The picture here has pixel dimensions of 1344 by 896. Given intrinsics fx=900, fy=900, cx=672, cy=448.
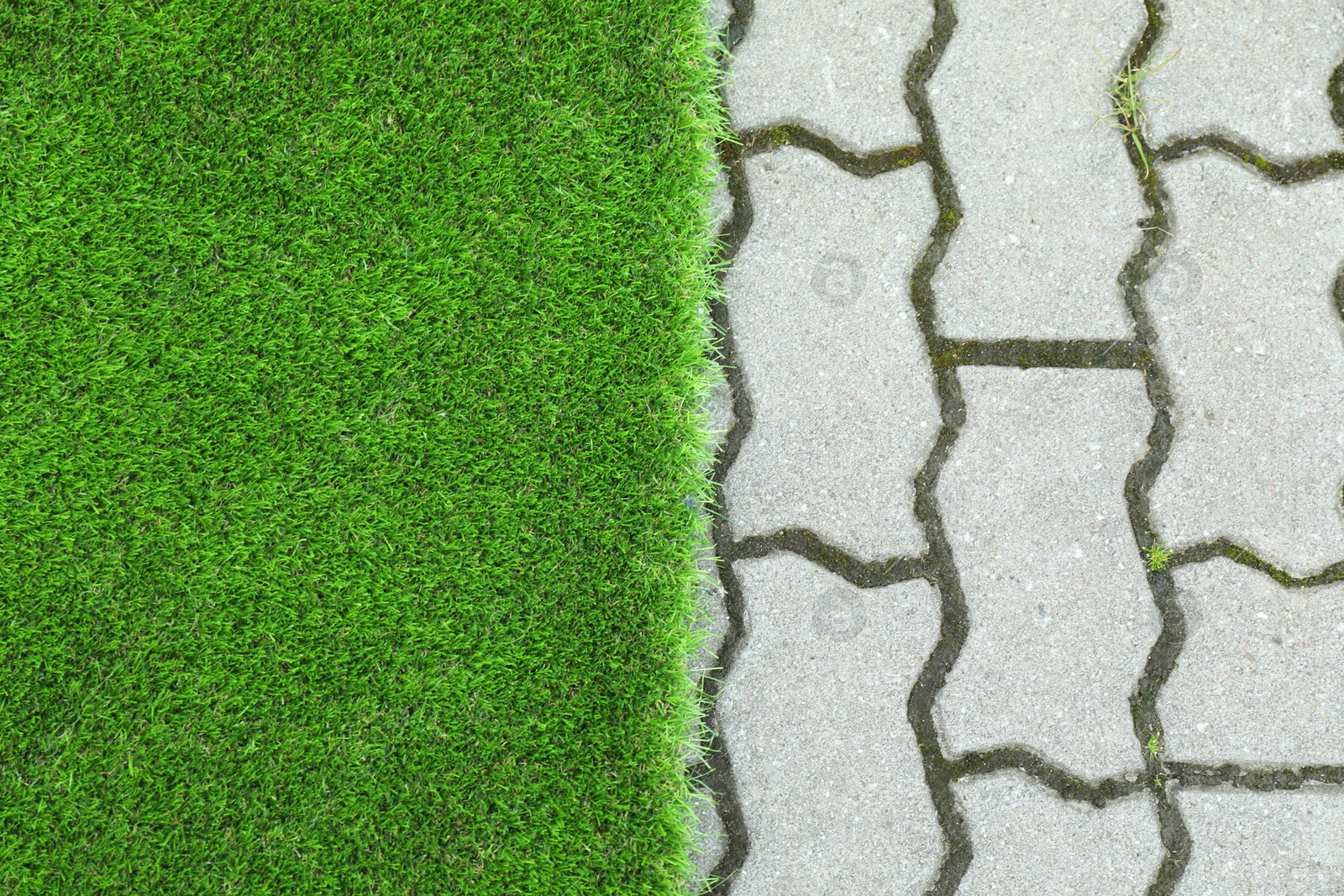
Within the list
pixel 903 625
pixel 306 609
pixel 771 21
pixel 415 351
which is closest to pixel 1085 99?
pixel 771 21

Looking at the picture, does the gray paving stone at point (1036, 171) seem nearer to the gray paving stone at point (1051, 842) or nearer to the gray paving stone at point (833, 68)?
the gray paving stone at point (833, 68)

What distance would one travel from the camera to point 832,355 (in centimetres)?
171

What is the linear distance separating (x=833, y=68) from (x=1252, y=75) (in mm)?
810

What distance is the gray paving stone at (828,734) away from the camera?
5.38ft

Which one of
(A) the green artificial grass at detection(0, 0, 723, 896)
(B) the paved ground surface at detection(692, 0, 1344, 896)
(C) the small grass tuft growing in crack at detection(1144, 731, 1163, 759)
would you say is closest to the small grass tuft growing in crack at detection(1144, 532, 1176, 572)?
(B) the paved ground surface at detection(692, 0, 1344, 896)

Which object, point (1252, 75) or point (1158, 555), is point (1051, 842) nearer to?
point (1158, 555)

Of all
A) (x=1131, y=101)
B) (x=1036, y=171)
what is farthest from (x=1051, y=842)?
(x=1131, y=101)

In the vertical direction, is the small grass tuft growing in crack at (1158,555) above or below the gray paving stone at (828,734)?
above

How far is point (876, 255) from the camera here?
173 cm

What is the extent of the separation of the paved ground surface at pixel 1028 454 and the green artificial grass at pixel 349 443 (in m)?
0.17

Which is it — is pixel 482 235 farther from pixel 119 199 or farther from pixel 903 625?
pixel 903 625

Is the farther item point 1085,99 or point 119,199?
point 1085,99

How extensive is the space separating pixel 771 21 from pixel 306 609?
141 cm

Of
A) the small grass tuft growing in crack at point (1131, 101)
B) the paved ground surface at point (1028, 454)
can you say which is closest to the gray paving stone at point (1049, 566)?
the paved ground surface at point (1028, 454)
